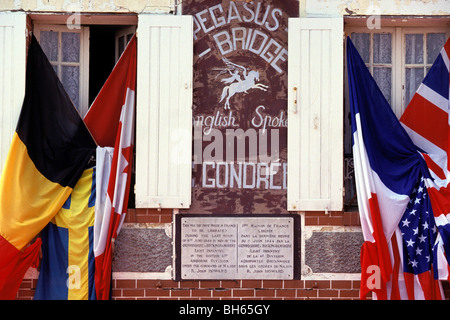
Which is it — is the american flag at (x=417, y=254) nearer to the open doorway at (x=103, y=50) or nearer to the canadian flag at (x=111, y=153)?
the canadian flag at (x=111, y=153)

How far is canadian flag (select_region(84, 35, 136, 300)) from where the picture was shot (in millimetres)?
6090

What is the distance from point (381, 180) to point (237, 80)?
5.62ft

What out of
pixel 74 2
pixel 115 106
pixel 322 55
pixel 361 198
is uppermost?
pixel 74 2

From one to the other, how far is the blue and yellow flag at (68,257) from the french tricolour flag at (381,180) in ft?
8.57

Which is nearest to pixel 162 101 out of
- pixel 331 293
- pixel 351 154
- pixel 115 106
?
pixel 115 106

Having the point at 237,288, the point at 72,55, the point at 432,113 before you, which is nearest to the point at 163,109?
the point at 72,55

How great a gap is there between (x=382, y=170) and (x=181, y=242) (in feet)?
6.84

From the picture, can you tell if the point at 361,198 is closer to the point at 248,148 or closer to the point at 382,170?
the point at 382,170

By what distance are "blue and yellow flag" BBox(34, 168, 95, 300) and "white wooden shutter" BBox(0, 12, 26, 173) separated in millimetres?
1109

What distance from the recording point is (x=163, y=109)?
6.26 meters

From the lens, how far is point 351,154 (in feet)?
21.6

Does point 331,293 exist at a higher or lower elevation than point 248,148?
lower

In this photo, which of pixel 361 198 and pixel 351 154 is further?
pixel 351 154

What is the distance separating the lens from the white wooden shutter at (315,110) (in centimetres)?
626
